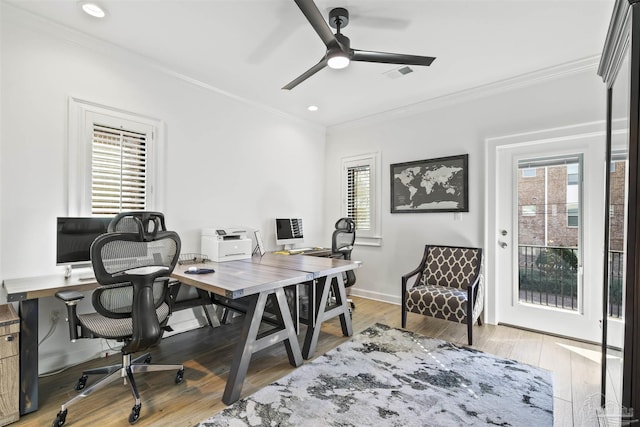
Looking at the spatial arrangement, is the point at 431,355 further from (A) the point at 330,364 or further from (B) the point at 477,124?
(B) the point at 477,124

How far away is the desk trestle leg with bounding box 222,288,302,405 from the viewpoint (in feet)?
6.70

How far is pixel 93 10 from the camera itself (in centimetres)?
228

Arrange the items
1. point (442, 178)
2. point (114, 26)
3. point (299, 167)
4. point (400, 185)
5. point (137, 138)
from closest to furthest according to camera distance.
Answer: point (114, 26)
point (137, 138)
point (442, 178)
point (400, 185)
point (299, 167)

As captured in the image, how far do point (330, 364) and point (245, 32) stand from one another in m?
2.87

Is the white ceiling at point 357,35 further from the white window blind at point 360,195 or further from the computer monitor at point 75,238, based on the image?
the computer monitor at point 75,238

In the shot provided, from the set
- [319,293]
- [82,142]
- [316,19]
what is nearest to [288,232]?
[319,293]

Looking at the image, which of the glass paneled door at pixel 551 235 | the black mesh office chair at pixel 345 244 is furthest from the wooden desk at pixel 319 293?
the glass paneled door at pixel 551 235

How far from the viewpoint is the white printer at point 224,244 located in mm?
3135

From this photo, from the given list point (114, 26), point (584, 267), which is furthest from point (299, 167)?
point (584, 267)

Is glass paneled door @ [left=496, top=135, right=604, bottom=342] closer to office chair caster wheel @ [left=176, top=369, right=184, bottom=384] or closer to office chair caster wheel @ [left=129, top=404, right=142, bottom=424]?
office chair caster wheel @ [left=176, top=369, right=184, bottom=384]

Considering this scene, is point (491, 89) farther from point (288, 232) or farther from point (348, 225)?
point (288, 232)

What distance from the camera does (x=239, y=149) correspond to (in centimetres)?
388

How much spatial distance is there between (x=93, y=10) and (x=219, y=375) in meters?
2.95

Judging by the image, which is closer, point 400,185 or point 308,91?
point 308,91
